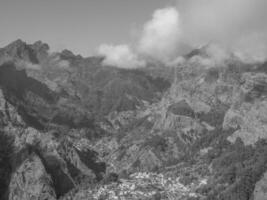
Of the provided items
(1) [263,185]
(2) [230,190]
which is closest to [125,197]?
(2) [230,190]

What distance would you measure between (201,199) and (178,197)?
13.5m

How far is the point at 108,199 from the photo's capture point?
652 feet

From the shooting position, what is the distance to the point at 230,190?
Answer: 604 ft

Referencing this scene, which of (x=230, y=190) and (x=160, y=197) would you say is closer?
(x=230, y=190)

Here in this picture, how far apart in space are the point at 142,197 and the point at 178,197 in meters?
16.5

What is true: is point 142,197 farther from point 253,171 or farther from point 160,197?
point 253,171

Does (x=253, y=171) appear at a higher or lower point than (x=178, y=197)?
higher

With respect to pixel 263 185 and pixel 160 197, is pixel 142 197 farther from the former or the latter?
pixel 263 185

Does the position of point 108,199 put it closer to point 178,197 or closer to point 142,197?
point 142,197

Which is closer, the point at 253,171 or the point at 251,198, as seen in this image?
the point at 251,198

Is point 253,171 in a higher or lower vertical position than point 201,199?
higher

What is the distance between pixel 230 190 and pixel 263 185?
13.9 metres

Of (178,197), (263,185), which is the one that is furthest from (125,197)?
(263,185)

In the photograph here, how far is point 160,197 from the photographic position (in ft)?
646
